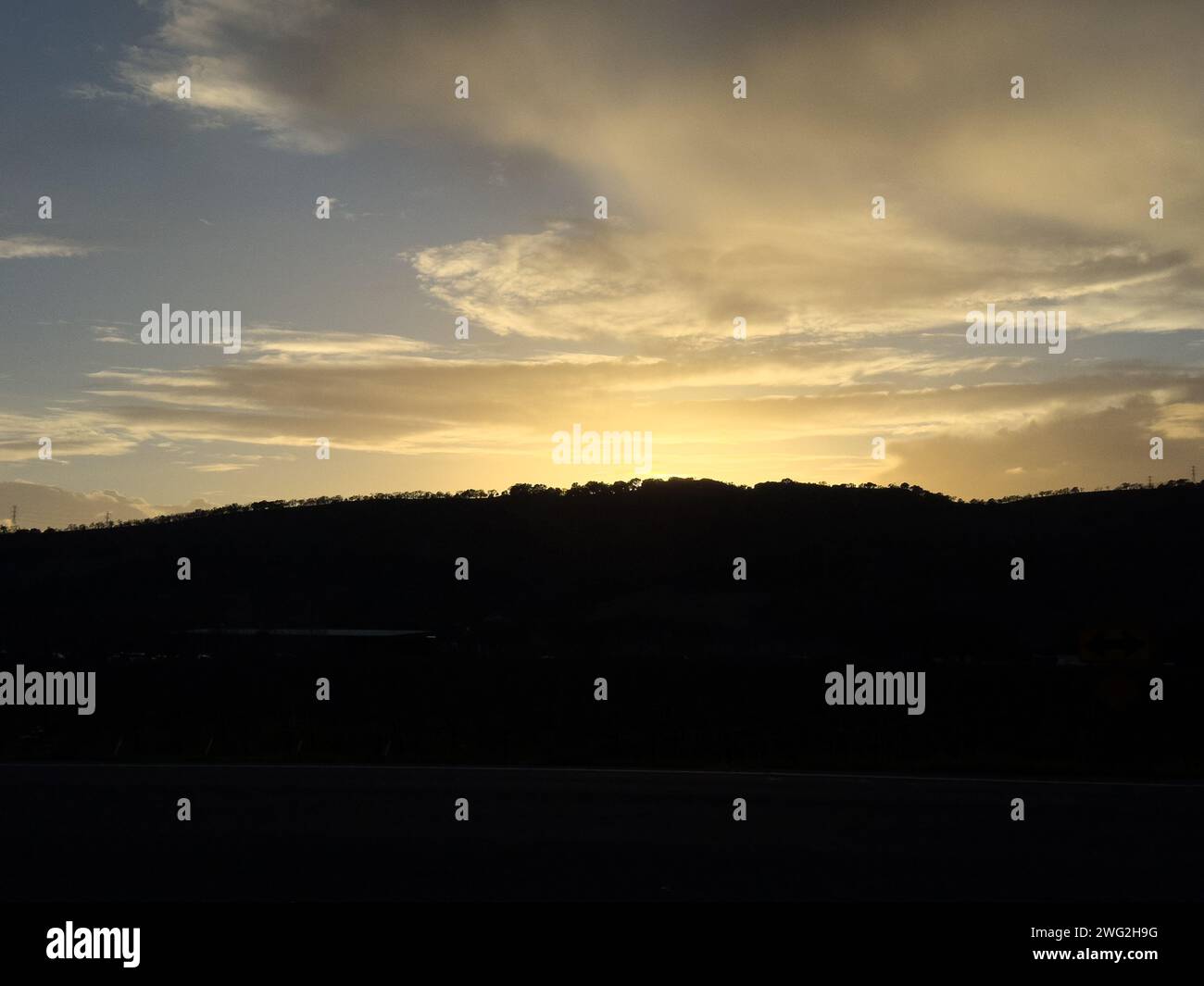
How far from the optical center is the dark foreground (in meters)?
10.3

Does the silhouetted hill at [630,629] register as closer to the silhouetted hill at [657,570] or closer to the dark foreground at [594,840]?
the silhouetted hill at [657,570]

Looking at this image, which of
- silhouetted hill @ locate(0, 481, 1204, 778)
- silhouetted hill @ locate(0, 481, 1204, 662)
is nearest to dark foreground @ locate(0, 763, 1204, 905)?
silhouetted hill @ locate(0, 481, 1204, 778)

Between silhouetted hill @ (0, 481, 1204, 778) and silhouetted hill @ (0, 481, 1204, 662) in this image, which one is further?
silhouetted hill @ (0, 481, 1204, 662)

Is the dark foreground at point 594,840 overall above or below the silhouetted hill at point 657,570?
below

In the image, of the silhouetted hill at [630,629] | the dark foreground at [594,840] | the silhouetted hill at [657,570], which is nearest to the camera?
the dark foreground at [594,840]

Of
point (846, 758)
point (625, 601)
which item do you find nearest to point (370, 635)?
point (625, 601)

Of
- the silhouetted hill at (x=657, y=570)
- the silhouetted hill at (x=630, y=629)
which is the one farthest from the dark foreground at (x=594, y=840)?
the silhouetted hill at (x=657, y=570)

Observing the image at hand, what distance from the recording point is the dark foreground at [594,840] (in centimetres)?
1030

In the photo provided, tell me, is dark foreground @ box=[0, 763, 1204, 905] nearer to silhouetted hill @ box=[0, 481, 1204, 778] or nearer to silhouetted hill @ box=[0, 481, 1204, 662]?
silhouetted hill @ box=[0, 481, 1204, 778]

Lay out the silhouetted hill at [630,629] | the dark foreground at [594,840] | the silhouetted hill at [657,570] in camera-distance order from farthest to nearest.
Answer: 1. the silhouetted hill at [657,570]
2. the silhouetted hill at [630,629]
3. the dark foreground at [594,840]

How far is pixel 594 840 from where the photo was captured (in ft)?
42.2

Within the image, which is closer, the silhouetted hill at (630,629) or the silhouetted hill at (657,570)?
the silhouetted hill at (630,629)

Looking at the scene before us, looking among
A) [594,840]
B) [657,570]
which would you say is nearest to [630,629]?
[657,570]

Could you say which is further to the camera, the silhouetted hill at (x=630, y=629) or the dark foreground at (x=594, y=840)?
the silhouetted hill at (x=630, y=629)
